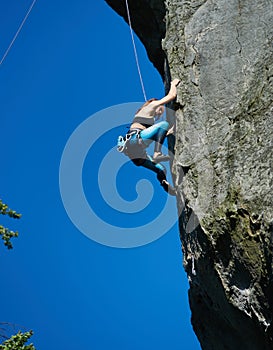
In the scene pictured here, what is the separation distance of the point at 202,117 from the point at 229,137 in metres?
0.87

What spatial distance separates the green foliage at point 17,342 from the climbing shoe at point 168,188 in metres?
4.20

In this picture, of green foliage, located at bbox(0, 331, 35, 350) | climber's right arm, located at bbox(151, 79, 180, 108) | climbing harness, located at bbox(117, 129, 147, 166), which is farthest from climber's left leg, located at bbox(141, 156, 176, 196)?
green foliage, located at bbox(0, 331, 35, 350)

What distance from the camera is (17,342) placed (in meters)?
10.7

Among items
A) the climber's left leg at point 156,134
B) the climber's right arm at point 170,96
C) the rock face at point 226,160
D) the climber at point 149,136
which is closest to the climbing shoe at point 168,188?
the climber at point 149,136

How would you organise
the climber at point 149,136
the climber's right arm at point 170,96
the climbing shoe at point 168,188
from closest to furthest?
the climber's right arm at point 170,96, the climber at point 149,136, the climbing shoe at point 168,188

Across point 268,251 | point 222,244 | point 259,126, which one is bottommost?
point 268,251

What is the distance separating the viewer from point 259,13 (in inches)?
336

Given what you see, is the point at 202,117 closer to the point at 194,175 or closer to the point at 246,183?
the point at 194,175

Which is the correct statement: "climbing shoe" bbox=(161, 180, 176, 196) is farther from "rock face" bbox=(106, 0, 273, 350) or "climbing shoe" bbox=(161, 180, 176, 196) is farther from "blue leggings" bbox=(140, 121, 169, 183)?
"rock face" bbox=(106, 0, 273, 350)

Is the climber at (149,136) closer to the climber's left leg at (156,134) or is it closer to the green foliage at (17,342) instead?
the climber's left leg at (156,134)

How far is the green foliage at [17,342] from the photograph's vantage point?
10.6 metres

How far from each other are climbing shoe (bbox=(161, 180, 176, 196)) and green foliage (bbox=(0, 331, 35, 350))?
4.20 metres

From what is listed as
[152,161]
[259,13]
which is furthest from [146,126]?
[259,13]

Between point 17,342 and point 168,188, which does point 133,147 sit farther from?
point 17,342
